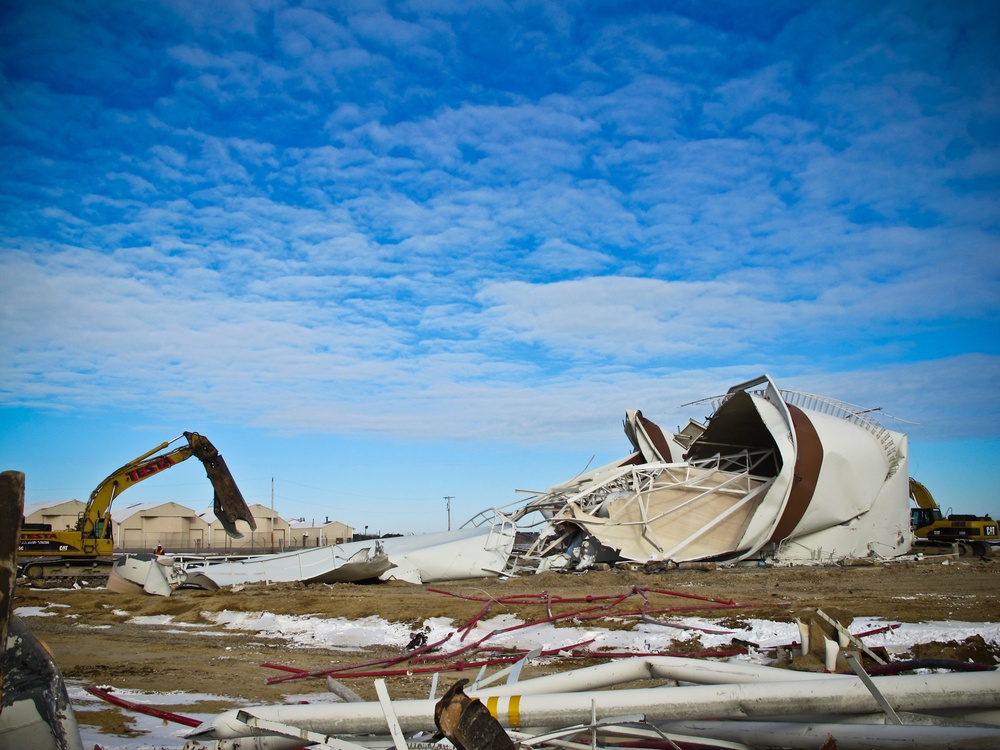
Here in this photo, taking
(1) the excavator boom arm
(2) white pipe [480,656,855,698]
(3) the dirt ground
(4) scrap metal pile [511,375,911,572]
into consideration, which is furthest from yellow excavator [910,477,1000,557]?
(2) white pipe [480,656,855,698]

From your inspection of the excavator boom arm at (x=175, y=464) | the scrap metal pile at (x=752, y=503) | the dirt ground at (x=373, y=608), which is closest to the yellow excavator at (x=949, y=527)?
the scrap metal pile at (x=752, y=503)

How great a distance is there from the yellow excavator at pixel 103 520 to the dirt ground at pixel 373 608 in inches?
61.6

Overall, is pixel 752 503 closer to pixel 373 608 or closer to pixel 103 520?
pixel 373 608

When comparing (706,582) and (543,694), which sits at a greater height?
(543,694)

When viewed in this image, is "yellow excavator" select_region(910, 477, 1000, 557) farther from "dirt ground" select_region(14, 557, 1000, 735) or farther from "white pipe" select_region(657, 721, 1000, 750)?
"white pipe" select_region(657, 721, 1000, 750)

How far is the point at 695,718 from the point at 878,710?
2.92ft

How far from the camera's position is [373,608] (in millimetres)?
12703

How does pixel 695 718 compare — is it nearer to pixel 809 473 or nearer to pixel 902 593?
pixel 902 593

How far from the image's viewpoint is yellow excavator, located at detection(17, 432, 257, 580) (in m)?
21.0

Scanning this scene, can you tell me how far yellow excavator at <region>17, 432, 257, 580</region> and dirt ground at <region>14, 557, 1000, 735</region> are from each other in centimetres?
156

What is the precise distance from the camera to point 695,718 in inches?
152

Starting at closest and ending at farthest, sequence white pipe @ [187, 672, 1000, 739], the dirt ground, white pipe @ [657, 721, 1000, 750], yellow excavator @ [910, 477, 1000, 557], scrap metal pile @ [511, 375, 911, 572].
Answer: white pipe @ [657, 721, 1000, 750] → white pipe @ [187, 672, 1000, 739] → the dirt ground → scrap metal pile @ [511, 375, 911, 572] → yellow excavator @ [910, 477, 1000, 557]

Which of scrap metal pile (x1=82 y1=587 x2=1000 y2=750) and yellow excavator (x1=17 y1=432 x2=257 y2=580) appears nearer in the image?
scrap metal pile (x1=82 y1=587 x2=1000 y2=750)

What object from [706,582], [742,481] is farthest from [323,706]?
[742,481]
